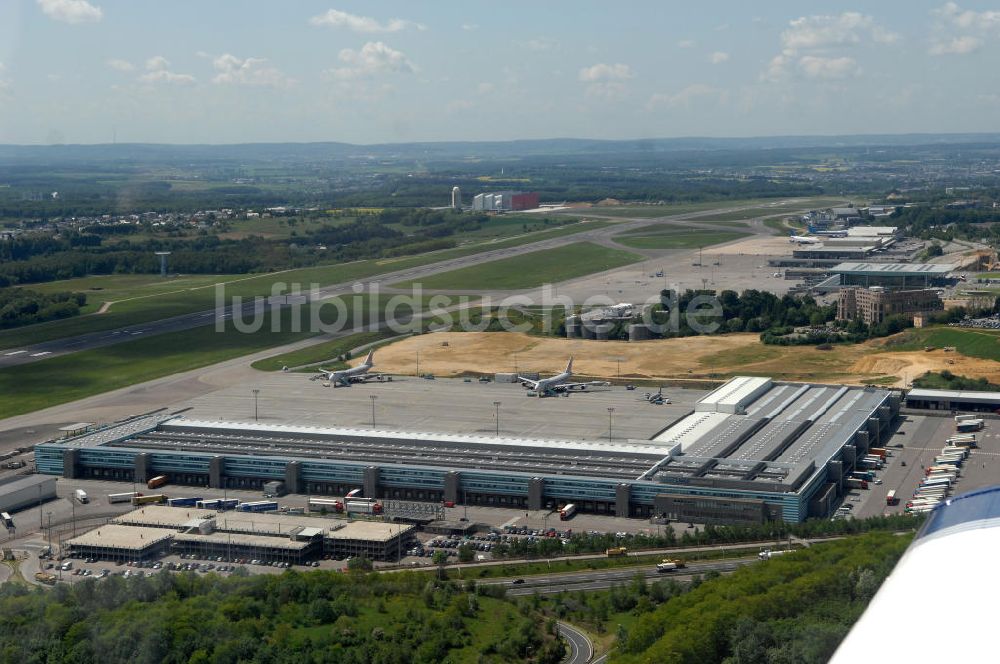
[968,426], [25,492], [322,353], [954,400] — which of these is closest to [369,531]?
[25,492]

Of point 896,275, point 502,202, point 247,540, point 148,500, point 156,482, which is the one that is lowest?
point 148,500

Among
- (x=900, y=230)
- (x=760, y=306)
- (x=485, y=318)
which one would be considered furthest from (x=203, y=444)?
(x=900, y=230)

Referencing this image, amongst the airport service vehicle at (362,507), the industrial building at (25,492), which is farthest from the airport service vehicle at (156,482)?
the airport service vehicle at (362,507)

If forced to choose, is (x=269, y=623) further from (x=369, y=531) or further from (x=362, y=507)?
(x=362, y=507)

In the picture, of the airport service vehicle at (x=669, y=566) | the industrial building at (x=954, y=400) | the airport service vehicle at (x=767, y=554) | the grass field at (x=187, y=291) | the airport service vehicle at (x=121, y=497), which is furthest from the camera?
the grass field at (x=187, y=291)

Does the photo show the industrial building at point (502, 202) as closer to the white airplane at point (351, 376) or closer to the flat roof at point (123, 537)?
the white airplane at point (351, 376)

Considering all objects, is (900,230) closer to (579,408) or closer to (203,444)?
(579,408)

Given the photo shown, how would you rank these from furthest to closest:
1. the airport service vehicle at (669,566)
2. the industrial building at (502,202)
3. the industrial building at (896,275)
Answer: the industrial building at (502,202) < the industrial building at (896,275) < the airport service vehicle at (669,566)
